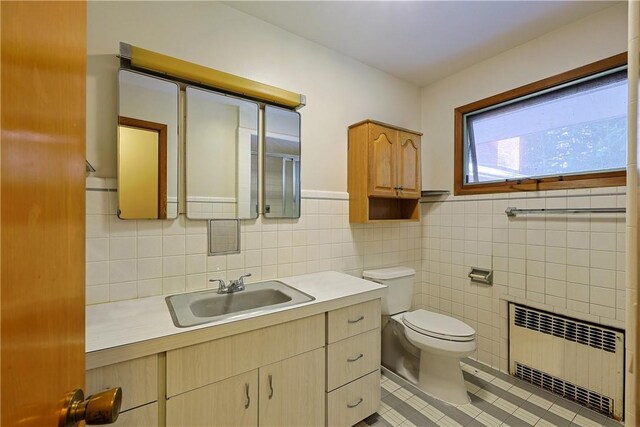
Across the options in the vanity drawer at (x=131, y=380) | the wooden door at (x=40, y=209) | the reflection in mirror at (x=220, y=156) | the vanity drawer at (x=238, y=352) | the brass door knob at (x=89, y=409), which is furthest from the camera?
the reflection in mirror at (x=220, y=156)

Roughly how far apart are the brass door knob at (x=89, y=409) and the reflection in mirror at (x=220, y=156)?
3.84ft

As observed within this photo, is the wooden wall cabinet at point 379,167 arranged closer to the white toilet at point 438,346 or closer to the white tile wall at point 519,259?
the white tile wall at point 519,259

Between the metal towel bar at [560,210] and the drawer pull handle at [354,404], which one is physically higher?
the metal towel bar at [560,210]

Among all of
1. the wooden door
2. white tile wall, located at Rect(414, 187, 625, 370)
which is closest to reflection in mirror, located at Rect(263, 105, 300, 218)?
the wooden door

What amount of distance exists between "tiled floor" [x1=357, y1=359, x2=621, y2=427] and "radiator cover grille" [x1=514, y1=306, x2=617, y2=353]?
1.34 ft

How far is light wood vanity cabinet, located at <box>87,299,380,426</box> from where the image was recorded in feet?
3.28

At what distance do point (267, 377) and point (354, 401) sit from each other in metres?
0.62

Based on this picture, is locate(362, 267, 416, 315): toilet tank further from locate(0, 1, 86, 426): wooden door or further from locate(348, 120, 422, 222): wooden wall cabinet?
locate(0, 1, 86, 426): wooden door

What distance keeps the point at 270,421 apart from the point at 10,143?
1387 millimetres

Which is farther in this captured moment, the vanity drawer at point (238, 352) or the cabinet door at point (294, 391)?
the cabinet door at point (294, 391)

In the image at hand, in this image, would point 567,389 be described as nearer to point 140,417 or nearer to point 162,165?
point 140,417

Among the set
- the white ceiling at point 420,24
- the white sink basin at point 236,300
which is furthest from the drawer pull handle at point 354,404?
the white ceiling at point 420,24

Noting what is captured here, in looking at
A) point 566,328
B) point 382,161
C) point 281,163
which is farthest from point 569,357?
point 281,163

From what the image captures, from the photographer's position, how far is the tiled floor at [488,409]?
5.42 feet
